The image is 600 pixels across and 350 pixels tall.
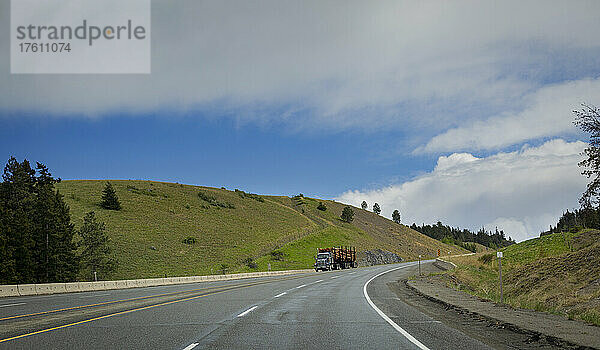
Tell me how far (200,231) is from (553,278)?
7049cm

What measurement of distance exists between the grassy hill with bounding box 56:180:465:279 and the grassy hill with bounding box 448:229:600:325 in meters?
36.8

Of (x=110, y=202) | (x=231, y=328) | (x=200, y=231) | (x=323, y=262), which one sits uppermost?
(x=110, y=202)

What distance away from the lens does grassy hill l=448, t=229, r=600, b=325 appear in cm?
1579

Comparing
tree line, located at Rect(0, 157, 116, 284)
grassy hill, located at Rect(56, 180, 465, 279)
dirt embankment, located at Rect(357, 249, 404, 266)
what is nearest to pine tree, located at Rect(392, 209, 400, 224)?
grassy hill, located at Rect(56, 180, 465, 279)

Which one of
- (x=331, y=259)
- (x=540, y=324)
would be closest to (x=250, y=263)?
(x=331, y=259)

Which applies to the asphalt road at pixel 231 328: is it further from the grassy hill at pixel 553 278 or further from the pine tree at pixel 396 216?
the pine tree at pixel 396 216

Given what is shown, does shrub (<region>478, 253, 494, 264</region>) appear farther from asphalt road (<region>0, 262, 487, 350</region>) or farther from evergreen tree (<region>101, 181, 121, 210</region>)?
evergreen tree (<region>101, 181, 121, 210</region>)

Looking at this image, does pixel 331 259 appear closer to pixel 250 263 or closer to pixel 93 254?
pixel 250 263

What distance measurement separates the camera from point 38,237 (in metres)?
52.5

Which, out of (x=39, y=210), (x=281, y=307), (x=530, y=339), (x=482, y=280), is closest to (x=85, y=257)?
(x=39, y=210)

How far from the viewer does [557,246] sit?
36.8 m

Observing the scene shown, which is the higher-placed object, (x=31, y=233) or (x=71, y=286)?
(x=31, y=233)

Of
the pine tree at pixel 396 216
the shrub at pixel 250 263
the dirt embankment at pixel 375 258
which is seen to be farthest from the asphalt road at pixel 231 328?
the pine tree at pixel 396 216

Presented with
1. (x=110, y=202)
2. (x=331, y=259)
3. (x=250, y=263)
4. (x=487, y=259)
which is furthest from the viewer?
(x=110, y=202)
